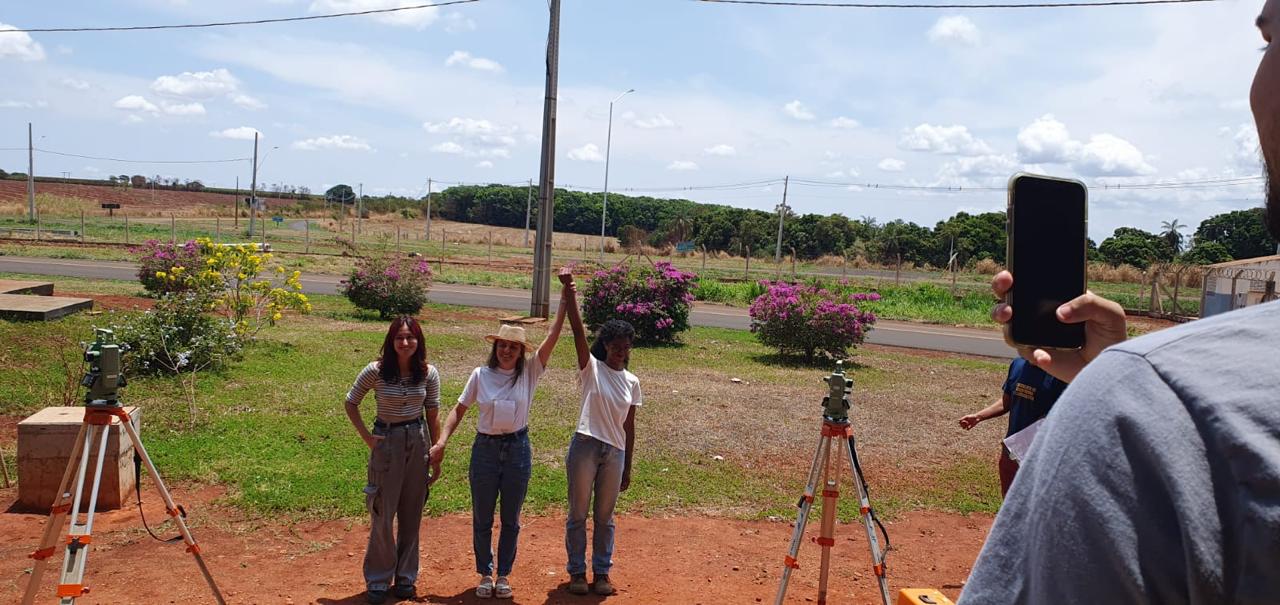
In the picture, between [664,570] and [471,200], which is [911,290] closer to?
[664,570]

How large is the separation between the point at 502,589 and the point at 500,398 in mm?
1161

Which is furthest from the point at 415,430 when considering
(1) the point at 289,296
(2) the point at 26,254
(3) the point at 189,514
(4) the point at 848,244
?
(4) the point at 848,244

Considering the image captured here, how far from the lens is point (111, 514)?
700 cm

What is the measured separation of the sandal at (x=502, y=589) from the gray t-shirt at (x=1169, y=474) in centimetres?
521

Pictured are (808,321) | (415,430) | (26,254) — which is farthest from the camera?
(26,254)

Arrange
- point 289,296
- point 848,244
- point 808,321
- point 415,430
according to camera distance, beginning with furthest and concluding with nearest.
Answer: point 848,244
point 808,321
point 289,296
point 415,430

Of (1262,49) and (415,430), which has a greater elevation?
(1262,49)

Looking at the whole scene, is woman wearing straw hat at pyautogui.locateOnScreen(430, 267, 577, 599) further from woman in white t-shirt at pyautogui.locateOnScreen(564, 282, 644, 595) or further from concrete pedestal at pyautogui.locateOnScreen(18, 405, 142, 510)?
concrete pedestal at pyautogui.locateOnScreen(18, 405, 142, 510)

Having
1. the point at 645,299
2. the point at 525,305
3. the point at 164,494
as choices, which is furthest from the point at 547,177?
the point at 164,494

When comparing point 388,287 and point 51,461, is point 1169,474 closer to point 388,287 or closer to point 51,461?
point 51,461

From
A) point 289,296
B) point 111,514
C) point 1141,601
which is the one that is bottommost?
point 111,514

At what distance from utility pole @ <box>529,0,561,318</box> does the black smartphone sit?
15.6m

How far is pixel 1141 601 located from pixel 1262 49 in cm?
59

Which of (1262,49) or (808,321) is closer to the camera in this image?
(1262,49)
